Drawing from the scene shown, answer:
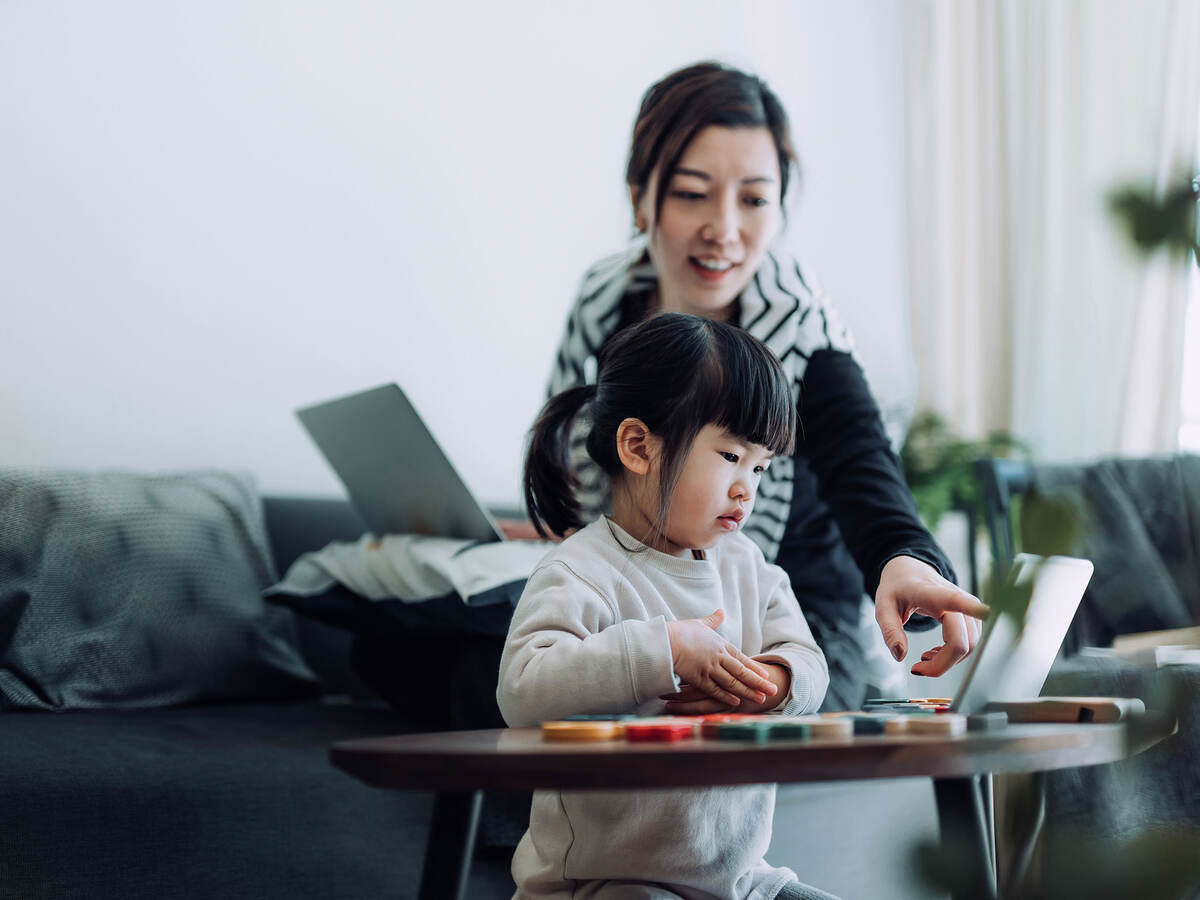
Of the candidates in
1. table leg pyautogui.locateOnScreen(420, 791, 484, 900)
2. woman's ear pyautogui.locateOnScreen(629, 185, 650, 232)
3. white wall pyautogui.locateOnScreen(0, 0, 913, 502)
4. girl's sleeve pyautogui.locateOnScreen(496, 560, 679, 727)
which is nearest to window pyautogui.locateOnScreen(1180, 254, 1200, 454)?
white wall pyautogui.locateOnScreen(0, 0, 913, 502)

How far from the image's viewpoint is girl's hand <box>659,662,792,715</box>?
762 mm

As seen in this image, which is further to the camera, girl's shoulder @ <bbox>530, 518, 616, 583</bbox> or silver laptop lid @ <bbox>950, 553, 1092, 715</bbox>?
girl's shoulder @ <bbox>530, 518, 616, 583</bbox>

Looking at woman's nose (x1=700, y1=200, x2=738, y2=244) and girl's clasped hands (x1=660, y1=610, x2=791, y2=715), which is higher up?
woman's nose (x1=700, y1=200, x2=738, y2=244)

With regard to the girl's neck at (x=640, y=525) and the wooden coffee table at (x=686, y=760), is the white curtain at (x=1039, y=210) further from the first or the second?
the wooden coffee table at (x=686, y=760)

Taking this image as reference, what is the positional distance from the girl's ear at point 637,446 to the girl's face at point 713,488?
0.11 ft

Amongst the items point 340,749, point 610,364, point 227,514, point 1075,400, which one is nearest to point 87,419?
point 227,514

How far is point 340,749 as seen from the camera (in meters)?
0.54

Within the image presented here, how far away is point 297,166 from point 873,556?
146 centimetres

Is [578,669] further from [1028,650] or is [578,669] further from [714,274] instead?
[714,274]

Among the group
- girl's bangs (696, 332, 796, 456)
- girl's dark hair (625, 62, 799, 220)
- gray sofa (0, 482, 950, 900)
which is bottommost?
gray sofa (0, 482, 950, 900)

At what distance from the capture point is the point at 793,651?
0.85 m

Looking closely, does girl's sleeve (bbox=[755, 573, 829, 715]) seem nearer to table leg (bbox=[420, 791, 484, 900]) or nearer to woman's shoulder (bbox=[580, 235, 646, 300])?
table leg (bbox=[420, 791, 484, 900])

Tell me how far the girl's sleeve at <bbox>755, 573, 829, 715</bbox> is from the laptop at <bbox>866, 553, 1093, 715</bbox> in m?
0.05

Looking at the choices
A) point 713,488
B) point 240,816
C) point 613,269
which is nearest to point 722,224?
point 613,269
